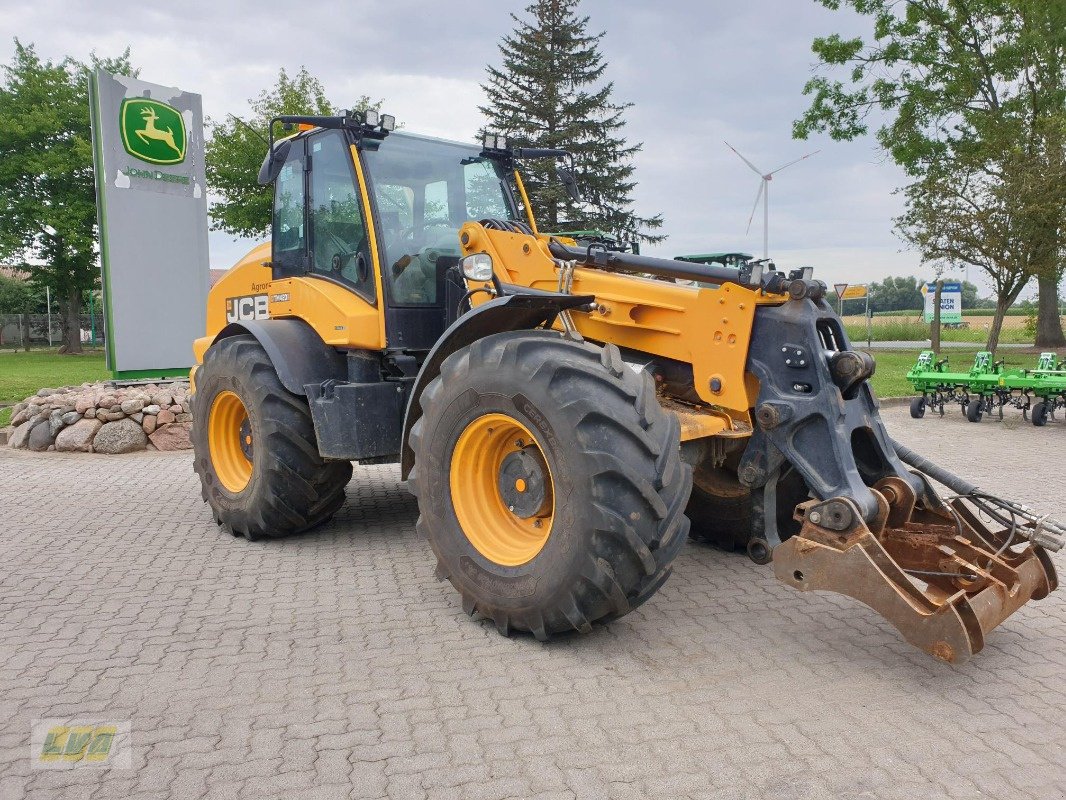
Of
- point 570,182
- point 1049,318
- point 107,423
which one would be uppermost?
point 570,182

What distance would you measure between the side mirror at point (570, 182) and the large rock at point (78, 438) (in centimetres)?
752

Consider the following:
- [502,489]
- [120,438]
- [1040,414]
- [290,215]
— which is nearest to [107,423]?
[120,438]

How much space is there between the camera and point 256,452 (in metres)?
5.88

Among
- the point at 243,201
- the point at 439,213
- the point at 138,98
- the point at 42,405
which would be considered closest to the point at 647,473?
the point at 439,213

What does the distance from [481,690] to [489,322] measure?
1851mm

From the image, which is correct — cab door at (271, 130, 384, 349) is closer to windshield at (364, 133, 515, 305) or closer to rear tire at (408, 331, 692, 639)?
windshield at (364, 133, 515, 305)

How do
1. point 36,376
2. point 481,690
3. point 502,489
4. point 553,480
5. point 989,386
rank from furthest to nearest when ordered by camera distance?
point 36,376 → point 989,386 → point 502,489 → point 553,480 → point 481,690

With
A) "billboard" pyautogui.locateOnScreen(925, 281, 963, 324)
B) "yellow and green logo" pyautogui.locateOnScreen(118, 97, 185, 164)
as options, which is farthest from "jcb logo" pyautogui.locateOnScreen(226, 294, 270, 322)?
"billboard" pyautogui.locateOnScreen(925, 281, 963, 324)

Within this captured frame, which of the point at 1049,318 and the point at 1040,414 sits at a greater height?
the point at 1049,318

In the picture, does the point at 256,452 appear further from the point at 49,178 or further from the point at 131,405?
the point at 49,178

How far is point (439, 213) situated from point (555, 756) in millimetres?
3937

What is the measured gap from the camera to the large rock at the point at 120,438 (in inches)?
417

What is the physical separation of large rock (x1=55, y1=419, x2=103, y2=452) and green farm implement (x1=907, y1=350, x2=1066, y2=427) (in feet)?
40.2

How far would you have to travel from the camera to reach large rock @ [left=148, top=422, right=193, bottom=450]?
1084cm
